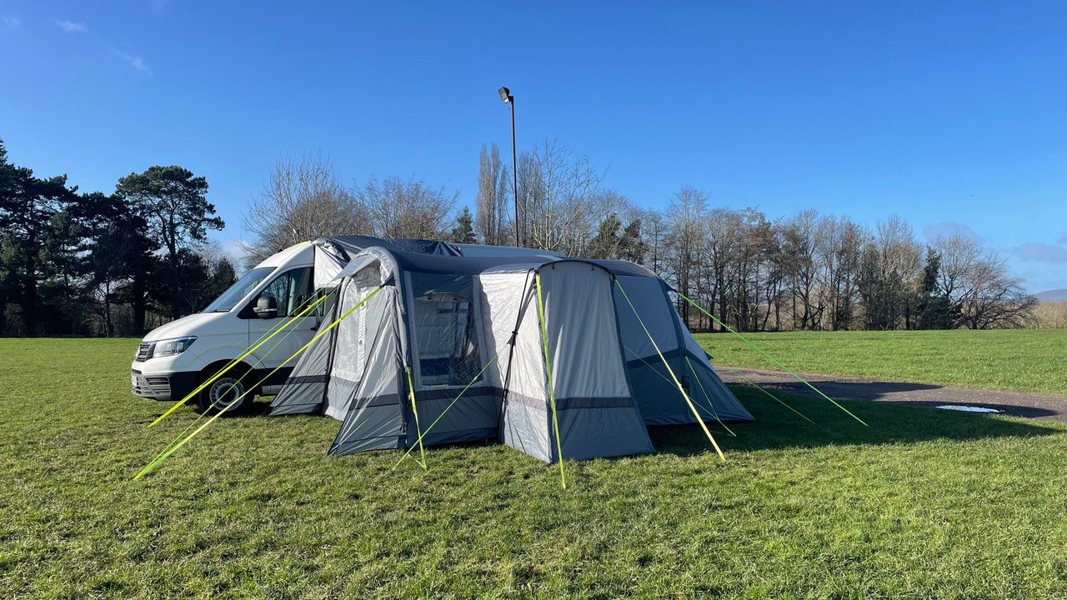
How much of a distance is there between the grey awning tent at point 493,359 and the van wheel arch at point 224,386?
2.48 m

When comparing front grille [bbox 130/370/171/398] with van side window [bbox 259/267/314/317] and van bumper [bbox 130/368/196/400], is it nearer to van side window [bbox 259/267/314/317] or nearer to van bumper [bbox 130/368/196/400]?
van bumper [bbox 130/368/196/400]

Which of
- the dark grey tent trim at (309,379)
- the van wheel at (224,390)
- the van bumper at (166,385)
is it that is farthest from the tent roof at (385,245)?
the van bumper at (166,385)

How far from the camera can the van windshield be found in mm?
8805

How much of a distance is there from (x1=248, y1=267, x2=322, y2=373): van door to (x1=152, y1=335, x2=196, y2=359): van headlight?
76 cm

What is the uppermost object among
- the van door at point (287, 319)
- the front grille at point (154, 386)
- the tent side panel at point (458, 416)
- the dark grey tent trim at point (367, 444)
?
the van door at point (287, 319)

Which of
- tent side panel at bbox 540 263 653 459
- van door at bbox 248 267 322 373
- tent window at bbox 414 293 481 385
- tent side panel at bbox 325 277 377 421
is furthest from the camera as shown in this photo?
van door at bbox 248 267 322 373

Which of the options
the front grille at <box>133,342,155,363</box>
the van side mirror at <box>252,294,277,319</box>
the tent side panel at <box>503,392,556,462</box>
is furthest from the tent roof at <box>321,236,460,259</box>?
the tent side panel at <box>503,392,556,462</box>

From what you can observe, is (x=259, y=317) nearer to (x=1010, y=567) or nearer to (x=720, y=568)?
(x=720, y=568)

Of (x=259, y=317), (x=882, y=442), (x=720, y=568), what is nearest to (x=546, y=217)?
(x=259, y=317)

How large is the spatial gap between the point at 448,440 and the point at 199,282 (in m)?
39.7

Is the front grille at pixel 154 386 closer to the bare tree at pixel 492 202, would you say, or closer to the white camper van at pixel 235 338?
the white camper van at pixel 235 338

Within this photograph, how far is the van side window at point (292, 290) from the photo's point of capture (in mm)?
8877

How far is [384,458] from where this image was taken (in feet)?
19.7

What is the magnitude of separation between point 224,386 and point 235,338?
70cm
